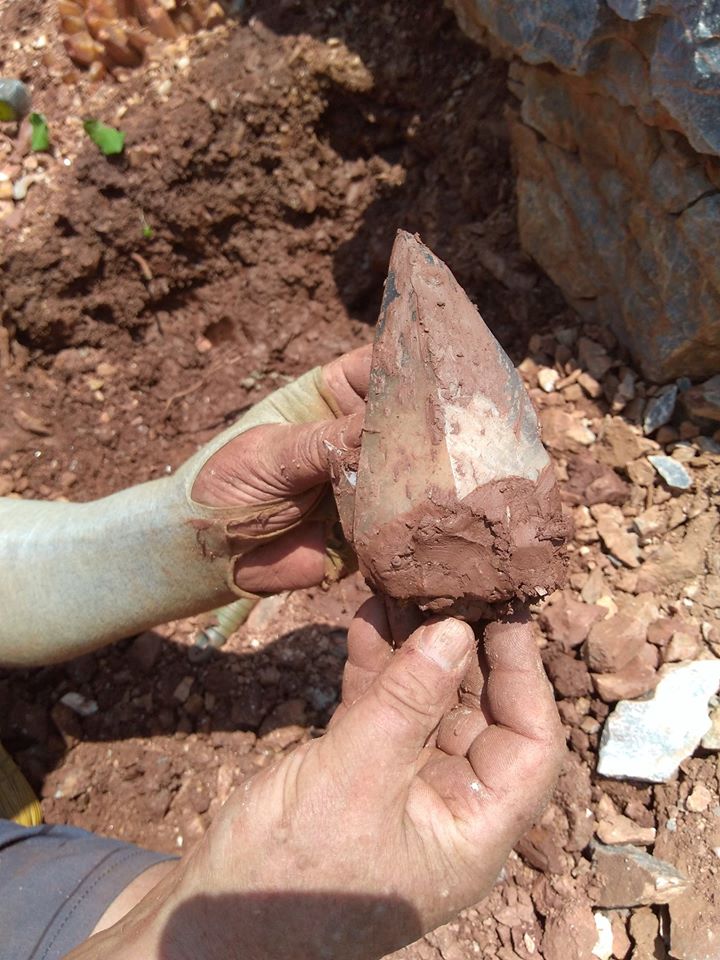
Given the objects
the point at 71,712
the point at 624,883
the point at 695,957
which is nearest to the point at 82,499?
the point at 71,712

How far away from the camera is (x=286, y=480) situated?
2.23 meters

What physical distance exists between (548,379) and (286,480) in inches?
52.8

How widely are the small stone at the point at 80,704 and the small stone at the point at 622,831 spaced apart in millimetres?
2039

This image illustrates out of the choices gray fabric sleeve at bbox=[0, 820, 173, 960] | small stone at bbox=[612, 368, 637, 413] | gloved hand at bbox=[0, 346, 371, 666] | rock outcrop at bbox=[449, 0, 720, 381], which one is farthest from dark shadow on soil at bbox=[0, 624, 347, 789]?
rock outcrop at bbox=[449, 0, 720, 381]

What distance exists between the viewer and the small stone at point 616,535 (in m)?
2.56

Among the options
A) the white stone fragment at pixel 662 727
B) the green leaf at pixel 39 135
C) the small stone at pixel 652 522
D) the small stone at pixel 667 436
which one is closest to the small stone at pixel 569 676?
the white stone fragment at pixel 662 727

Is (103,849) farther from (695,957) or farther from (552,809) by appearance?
(695,957)

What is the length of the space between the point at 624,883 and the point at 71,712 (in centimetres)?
221

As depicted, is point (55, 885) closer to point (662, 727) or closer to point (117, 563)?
point (117, 563)

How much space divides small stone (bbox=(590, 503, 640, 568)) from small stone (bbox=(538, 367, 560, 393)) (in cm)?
57

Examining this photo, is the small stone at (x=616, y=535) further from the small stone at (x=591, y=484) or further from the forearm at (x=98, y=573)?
the forearm at (x=98, y=573)

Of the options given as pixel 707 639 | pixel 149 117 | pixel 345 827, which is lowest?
pixel 707 639

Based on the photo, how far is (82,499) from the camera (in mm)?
3438

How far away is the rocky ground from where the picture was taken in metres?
2.22
